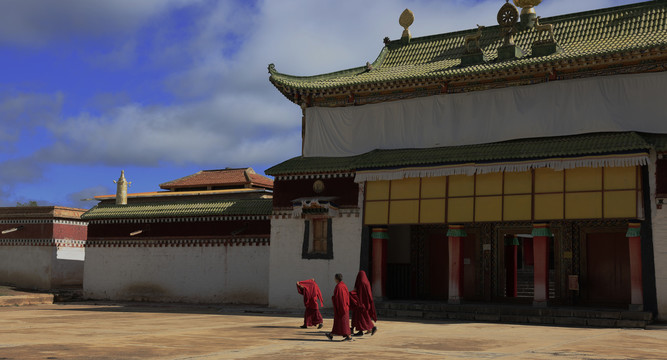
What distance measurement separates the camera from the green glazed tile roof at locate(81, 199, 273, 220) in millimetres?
25094

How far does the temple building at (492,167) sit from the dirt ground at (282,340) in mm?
3303

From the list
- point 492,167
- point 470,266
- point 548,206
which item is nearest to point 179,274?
point 470,266

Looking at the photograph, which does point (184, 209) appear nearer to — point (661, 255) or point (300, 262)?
point (300, 262)

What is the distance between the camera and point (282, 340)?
13391 millimetres

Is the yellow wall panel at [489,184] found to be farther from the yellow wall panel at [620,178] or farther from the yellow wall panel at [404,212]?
the yellow wall panel at [620,178]

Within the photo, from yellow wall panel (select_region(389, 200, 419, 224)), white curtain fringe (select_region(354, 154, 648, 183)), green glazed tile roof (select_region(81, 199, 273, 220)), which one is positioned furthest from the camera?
green glazed tile roof (select_region(81, 199, 273, 220))

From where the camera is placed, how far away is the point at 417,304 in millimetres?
20078

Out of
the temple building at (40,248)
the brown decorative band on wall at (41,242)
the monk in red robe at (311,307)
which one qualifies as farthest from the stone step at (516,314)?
the brown decorative band on wall at (41,242)

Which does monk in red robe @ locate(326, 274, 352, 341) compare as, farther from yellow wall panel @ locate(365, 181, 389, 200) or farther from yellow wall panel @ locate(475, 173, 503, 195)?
yellow wall panel @ locate(365, 181, 389, 200)

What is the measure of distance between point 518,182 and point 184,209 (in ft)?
40.2

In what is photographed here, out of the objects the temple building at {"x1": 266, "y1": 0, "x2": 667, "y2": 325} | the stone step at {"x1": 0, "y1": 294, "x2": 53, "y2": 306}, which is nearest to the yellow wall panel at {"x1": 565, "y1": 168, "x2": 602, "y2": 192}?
the temple building at {"x1": 266, "y1": 0, "x2": 667, "y2": 325}

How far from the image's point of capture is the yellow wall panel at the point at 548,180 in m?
18.9

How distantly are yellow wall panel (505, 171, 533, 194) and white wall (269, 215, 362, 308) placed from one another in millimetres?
4640

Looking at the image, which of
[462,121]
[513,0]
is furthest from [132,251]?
[513,0]
